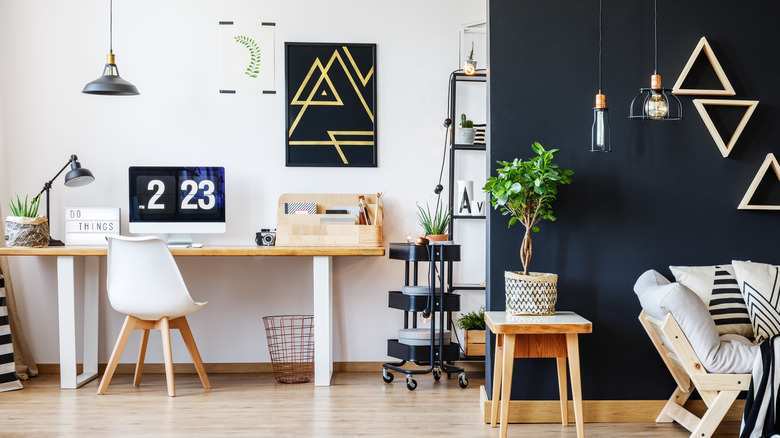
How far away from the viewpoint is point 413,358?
394 centimetres

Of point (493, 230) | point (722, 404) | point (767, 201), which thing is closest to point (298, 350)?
point (493, 230)

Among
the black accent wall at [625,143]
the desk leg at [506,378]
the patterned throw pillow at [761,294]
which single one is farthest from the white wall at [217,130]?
the patterned throw pillow at [761,294]

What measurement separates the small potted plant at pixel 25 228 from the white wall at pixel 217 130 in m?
0.37

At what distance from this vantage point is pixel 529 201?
309 centimetres

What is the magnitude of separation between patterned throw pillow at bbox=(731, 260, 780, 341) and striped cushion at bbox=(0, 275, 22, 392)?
3882 millimetres

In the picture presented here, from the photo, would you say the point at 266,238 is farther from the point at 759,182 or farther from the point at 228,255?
the point at 759,182

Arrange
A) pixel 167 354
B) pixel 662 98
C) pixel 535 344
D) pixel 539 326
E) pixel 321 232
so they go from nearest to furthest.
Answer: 1. pixel 539 326
2. pixel 535 344
3. pixel 662 98
4. pixel 167 354
5. pixel 321 232

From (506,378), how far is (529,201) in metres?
0.80

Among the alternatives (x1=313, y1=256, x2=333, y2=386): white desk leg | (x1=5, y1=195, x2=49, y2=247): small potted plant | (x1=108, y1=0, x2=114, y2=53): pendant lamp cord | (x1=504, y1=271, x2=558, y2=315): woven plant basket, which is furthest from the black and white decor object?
(x1=5, y1=195, x2=49, y2=247): small potted plant

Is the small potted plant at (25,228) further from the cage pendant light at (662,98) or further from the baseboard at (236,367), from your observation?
the cage pendant light at (662,98)

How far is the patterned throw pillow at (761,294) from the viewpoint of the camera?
2994 mm

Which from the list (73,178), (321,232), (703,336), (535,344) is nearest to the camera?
(703,336)

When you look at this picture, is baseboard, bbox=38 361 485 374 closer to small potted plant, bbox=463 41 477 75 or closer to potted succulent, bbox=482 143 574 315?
potted succulent, bbox=482 143 574 315

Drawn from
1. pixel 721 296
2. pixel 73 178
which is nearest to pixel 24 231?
pixel 73 178
